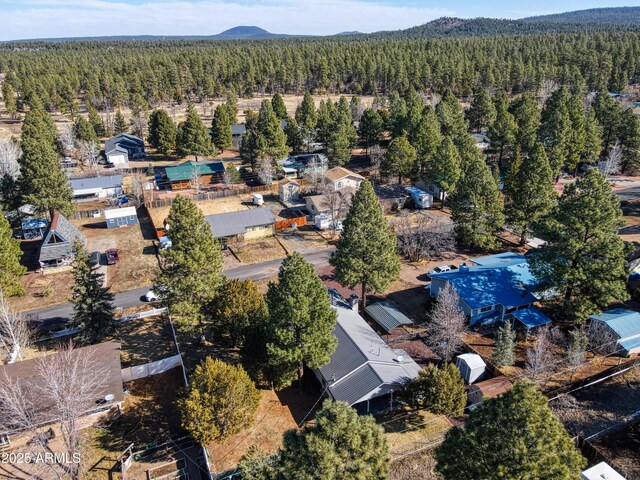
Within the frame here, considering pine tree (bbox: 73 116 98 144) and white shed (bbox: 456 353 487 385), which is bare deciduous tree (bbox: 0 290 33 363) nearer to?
white shed (bbox: 456 353 487 385)

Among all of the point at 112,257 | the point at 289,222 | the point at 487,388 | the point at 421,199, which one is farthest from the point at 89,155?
the point at 487,388

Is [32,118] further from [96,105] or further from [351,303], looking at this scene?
[351,303]

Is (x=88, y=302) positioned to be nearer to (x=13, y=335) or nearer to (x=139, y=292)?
(x=13, y=335)

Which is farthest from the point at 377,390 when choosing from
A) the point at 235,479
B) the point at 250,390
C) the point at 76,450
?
the point at 76,450

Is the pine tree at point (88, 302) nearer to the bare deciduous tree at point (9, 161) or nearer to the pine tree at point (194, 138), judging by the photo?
the bare deciduous tree at point (9, 161)

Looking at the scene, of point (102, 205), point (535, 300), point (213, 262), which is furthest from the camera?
point (102, 205)

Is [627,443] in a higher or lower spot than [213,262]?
lower
